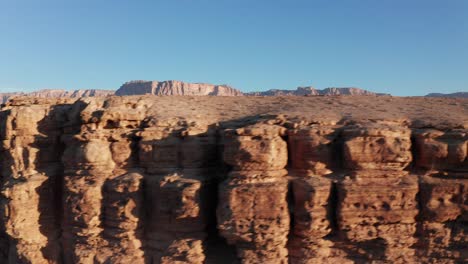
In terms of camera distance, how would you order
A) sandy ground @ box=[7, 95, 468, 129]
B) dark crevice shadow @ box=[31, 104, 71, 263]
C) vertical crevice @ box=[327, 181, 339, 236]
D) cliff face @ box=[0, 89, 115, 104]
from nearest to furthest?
vertical crevice @ box=[327, 181, 339, 236] → sandy ground @ box=[7, 95, 468, 129] → dark crevice shadow @ box=[31, 104, 71, 263] → cliff face @ box=[0, 89, 115, 104]

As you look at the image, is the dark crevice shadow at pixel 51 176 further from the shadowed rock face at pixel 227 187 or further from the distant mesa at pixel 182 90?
the distant mesa at pixel 182 90

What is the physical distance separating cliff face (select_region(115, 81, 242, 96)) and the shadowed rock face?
10232 centimetres

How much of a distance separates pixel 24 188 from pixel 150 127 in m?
6.68

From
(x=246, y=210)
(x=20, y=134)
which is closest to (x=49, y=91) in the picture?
(x=20, y=134)

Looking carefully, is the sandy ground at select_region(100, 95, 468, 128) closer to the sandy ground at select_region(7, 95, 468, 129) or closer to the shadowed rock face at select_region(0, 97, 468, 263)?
Result: the sandy ground at select_region(7, 95, 468, 129)

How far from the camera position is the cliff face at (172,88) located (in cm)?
12300

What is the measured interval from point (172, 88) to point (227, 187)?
11303cm

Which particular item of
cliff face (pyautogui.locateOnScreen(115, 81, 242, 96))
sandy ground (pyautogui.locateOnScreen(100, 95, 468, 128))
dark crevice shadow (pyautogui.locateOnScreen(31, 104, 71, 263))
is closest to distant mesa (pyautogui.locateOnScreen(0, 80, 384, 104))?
cliff face (pyautogui.locateOnScreen(115, 81, 242, 96))

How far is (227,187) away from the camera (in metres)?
13.8

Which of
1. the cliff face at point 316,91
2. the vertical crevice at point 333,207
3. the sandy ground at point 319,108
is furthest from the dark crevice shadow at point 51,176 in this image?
the cliff face at point 316,91

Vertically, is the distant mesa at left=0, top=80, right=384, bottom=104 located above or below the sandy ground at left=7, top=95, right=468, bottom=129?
above

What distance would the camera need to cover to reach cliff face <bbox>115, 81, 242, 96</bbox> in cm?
12300

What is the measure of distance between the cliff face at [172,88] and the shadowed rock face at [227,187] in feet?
336

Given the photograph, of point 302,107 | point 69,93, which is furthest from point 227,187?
point 69,93
